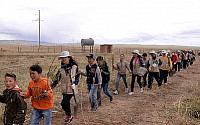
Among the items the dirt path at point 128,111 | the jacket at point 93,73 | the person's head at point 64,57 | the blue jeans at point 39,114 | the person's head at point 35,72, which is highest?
the person's head at point 64,57

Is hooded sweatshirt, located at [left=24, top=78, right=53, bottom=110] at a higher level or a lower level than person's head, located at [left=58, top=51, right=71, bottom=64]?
lower

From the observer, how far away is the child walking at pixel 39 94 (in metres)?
3.25

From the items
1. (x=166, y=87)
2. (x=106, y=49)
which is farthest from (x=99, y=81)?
(x=106, y=49)

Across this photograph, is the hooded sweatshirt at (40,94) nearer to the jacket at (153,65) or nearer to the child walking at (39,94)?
the child walking at (39,94)

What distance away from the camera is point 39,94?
130 inches

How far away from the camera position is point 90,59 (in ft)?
17.4

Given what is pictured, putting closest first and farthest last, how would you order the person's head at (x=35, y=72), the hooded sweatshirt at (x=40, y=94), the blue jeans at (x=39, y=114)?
the person's head at (x=35, y=72) → the hooded sweatshirt at (x=40, y=94) → the blue jeans at (x=39, y=114)

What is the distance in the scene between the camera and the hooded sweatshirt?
10.9 ft

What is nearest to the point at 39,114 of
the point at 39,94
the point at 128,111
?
the point at 39,94

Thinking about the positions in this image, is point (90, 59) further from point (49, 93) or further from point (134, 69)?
point (134, 69)

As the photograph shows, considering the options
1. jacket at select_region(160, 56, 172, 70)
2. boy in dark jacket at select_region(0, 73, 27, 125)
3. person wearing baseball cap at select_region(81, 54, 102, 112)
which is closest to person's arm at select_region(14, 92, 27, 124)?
boy in dark jacket at select_region(0, 73, 27, 125)

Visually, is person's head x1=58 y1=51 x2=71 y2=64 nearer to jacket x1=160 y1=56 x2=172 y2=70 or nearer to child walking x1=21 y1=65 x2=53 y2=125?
child walking x1=21 y1=65 x2=53 y2=125

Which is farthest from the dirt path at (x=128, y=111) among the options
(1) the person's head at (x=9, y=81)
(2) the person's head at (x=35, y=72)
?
(1) the person's head at (x=9, y=81)

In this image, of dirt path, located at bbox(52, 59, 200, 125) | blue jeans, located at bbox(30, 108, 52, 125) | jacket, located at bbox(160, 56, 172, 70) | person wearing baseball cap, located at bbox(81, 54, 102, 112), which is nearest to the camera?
blue jeans, located at bbox(30, 108, 52, 125)
